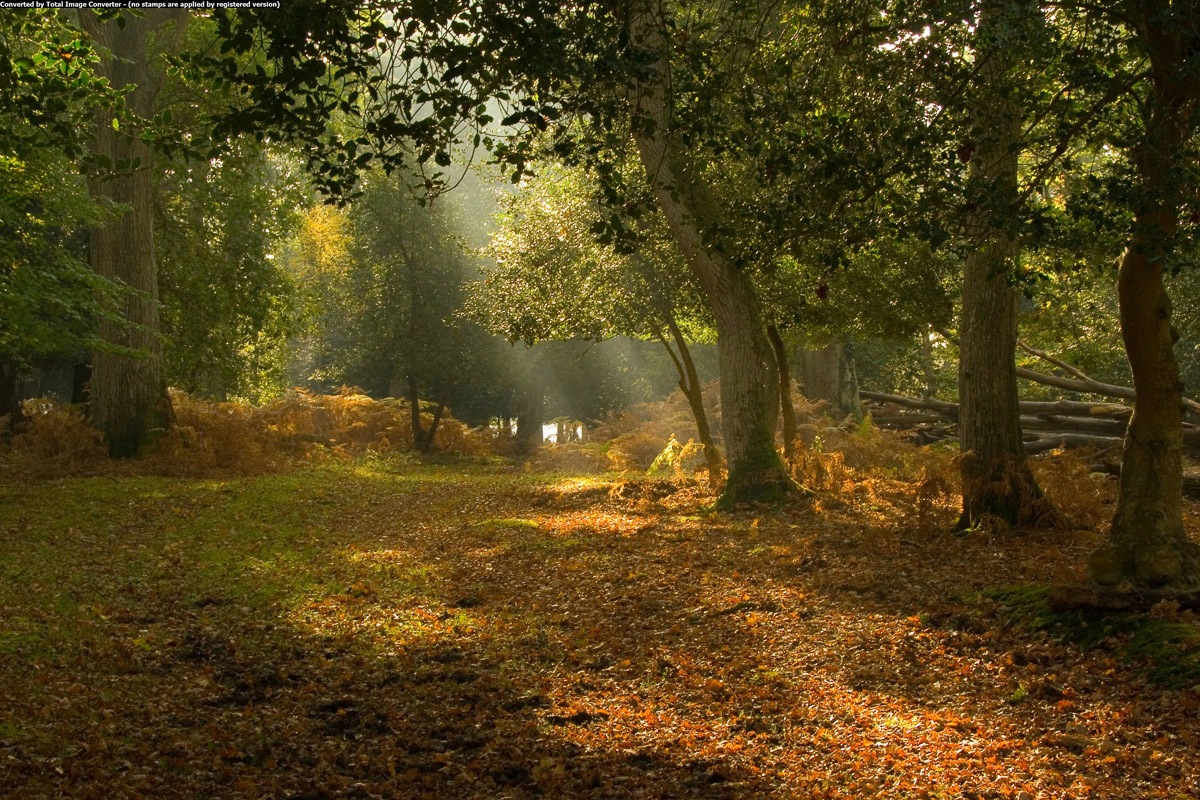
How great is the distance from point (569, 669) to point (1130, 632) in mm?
4030

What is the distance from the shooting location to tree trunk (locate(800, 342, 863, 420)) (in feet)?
79.8

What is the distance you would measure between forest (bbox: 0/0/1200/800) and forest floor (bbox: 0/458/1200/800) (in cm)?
4

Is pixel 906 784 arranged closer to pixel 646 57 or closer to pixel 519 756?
pixel 519 756

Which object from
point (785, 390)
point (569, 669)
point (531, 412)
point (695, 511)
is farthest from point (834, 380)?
point (569, 669)

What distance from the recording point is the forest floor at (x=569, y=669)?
5.63 metres

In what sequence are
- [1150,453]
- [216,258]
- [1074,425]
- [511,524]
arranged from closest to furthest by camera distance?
[1150,453], [511,524], [1074,425], [216,258]

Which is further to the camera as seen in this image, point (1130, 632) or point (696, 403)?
point (696, 403)

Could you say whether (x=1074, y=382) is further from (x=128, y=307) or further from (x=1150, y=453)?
(x=128, y=307)

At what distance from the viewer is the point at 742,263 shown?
8008mm

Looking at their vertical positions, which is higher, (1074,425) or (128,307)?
(128,307)

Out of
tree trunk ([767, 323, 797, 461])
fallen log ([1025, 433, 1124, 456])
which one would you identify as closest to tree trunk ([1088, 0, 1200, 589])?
tree trunk ([767, 323, 797, 461])

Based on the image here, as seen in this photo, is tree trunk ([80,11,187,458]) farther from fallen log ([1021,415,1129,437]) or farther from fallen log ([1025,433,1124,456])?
fallen log ([1021,415,1129,437])

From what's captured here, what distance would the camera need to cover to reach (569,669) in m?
7.82

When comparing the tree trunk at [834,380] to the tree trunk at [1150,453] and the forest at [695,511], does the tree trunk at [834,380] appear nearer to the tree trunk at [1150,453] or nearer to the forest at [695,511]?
the forest at [695,511]
